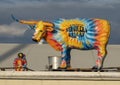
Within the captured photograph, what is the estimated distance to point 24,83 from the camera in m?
18.6

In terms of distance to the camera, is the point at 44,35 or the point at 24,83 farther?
the point at 44,35

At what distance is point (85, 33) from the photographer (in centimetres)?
1980

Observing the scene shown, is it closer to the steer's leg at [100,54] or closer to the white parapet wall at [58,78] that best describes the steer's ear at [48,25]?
the steer's leg at [100,54]

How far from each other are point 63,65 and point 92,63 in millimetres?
3538

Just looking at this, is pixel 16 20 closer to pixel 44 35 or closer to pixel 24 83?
pixel 44 35

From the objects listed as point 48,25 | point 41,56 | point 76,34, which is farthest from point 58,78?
point 41,56

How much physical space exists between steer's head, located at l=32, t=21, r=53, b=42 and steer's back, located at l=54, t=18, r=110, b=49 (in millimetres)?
289

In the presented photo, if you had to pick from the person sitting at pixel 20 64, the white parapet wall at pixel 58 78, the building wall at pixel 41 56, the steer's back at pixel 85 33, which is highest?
the steer's back at pixel 85 33

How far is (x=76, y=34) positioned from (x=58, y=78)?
203cm

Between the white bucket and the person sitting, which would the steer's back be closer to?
the white bucket

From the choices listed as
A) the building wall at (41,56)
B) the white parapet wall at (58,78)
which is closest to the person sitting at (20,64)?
the white parapet wall at (58,78)

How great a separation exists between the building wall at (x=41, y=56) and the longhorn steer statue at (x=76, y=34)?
2587 mm

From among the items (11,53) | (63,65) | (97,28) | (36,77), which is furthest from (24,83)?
(11,53)

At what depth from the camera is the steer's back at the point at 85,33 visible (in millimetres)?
19734
